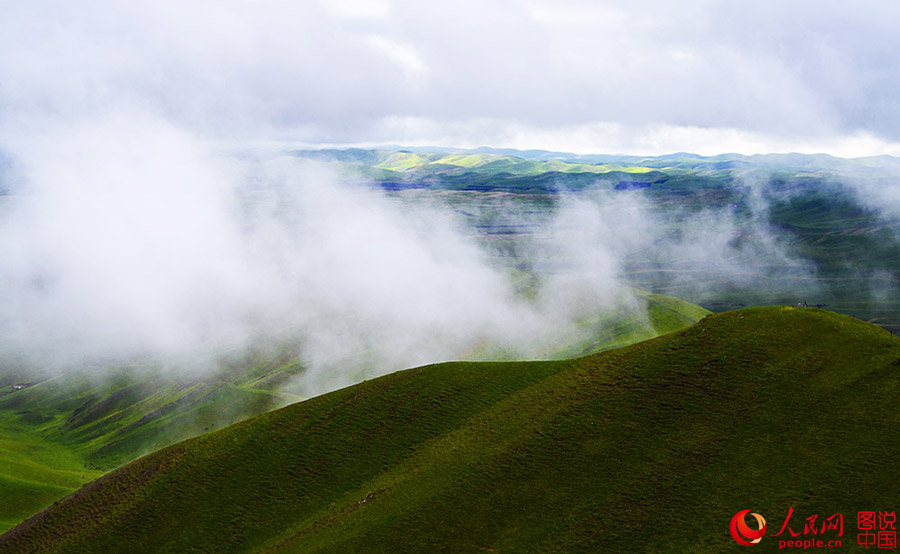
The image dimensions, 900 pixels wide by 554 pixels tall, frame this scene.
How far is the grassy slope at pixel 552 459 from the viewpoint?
58969mm

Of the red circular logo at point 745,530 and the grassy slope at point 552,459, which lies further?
the grassy slope at point 552,459

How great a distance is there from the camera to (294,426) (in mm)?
84875

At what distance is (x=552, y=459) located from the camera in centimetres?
6825

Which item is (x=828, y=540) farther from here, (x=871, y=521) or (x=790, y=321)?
(x=790, y=321)

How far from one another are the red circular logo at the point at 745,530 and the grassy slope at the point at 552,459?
76 cm

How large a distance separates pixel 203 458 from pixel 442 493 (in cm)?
3928

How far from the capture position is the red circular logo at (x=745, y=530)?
53.8 m

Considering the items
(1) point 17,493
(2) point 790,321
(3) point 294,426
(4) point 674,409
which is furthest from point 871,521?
(1) point 17,493

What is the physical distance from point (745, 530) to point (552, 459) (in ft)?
71.5

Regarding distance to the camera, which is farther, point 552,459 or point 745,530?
point 552,459

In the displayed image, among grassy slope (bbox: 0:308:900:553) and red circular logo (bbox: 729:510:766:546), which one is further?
grassy slope (bbox: 0:308:900:553)

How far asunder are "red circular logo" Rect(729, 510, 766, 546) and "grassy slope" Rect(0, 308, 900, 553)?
0.76 meters

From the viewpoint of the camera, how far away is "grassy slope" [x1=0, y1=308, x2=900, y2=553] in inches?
2322

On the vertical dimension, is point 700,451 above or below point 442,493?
above
